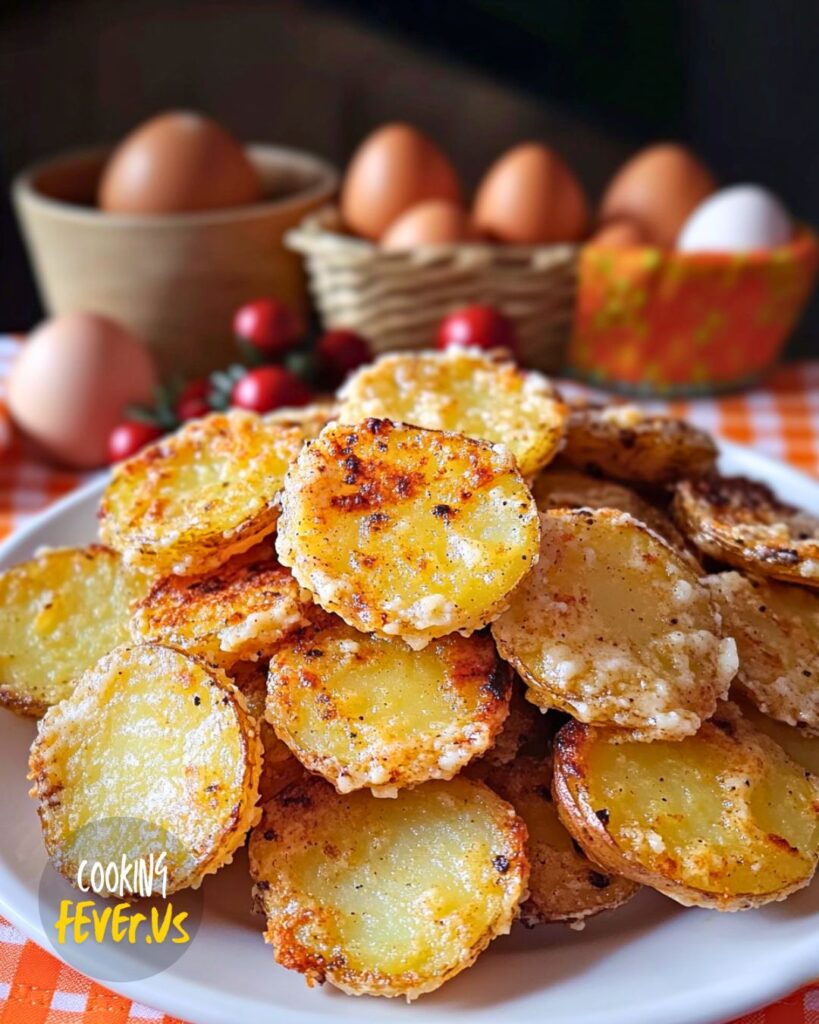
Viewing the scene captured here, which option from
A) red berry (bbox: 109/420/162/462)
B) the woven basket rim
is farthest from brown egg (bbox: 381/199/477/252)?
red berry (bbox: 109/420/162/462)

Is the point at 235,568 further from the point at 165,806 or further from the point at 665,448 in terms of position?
the point at 665,448

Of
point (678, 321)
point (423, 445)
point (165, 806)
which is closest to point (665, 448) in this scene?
point (423, 445)

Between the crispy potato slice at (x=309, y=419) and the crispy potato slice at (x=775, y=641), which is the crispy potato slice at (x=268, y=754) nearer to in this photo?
the crispy potato slice at (x=309, y=419)

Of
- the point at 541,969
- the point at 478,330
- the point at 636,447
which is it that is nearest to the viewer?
the point at 541,969

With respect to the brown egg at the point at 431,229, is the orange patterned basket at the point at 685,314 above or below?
below

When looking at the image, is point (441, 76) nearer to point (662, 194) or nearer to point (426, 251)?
point (662, 194)

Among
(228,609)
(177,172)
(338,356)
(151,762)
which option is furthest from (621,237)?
(151,762)

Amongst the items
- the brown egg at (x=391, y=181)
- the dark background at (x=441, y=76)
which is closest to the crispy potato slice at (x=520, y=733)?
the brown egg at (x=391, y=181)
